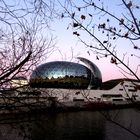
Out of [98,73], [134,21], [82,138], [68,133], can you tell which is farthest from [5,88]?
[98,73]

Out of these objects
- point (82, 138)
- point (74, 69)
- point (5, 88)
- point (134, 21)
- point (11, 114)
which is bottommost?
point (82, 138)

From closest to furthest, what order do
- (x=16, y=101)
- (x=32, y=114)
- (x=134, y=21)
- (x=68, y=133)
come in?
(x=134, y=21), (x=16, y=101), (x=32, y=114), (x=68, y=133)

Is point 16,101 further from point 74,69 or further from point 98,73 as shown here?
point 98,73

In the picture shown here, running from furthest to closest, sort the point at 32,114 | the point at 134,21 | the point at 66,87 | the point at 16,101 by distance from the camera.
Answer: the point at 66,87 → the point at 32,114 → the point at 16,101 → the point at 134,21

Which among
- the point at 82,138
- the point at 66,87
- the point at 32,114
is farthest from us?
the point at 66,87

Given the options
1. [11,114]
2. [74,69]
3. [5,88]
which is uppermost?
[74,69]

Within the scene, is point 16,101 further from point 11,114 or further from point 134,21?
point 134,21

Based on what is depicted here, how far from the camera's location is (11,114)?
22.3 ft

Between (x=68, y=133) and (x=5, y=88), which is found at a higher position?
(x=5, y=88)

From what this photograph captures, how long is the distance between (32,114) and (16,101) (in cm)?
59

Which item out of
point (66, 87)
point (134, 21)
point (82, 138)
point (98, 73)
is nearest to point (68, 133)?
point (82, 138)

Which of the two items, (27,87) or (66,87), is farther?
(66,87)

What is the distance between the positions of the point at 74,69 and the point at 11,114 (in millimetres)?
70539

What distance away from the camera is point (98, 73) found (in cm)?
8381
